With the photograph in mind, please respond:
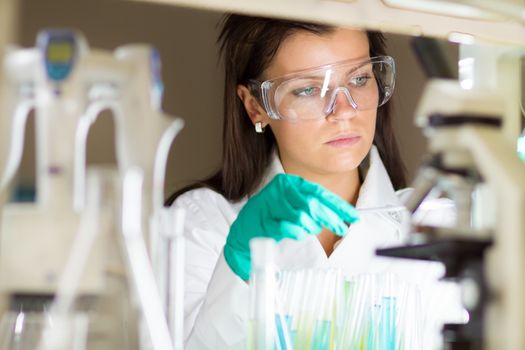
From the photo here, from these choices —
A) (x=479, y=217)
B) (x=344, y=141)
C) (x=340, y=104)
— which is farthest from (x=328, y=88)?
(x=479, y=217)

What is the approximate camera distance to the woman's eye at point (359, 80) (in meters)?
1.56

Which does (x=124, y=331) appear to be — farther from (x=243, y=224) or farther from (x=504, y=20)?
(x=504, y=20)

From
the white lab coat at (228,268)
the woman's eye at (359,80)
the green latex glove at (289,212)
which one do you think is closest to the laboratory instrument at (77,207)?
the green latex glove at (289,212)

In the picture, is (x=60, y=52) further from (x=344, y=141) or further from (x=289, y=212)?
(x=344, y=141)

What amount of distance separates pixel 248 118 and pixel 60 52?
33.6 inches

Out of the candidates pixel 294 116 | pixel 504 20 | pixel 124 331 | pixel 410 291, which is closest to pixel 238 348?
pixel 410 291

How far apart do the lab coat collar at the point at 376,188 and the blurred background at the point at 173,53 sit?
294 millimetres

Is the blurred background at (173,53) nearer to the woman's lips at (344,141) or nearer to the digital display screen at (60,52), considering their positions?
the digital display screen at (60,52)

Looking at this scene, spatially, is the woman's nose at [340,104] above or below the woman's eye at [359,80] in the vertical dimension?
below

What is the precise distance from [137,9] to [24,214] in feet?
1.22

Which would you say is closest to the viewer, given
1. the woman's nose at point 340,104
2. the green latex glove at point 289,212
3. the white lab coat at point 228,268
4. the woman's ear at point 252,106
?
the green latex glove at point 289,212

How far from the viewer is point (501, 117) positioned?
99 cm

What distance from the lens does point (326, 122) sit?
5.14ft

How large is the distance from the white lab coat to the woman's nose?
281 mm
